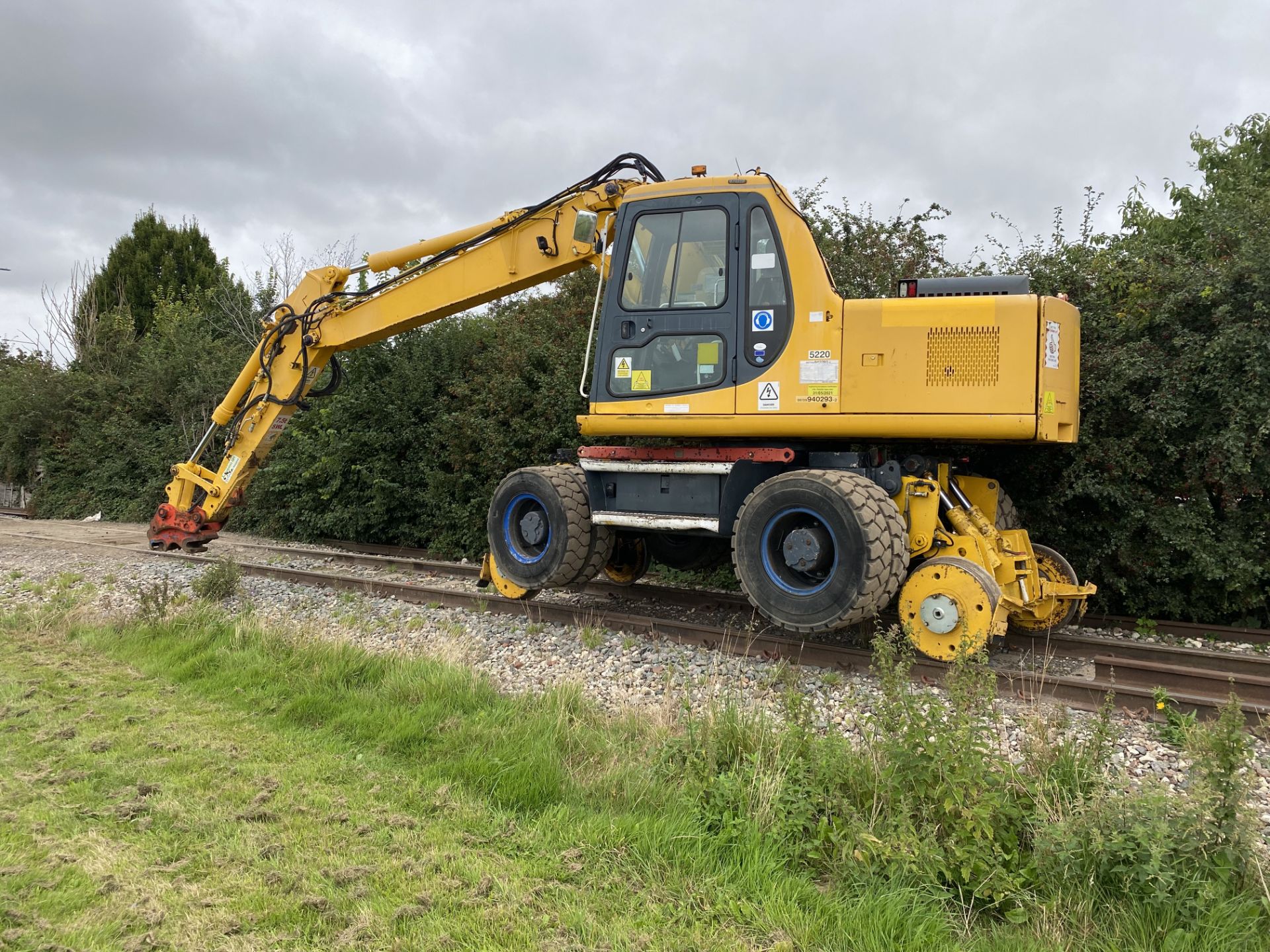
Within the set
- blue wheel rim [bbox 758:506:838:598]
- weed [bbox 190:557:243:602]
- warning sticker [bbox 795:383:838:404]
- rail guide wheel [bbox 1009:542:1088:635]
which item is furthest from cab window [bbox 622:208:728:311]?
weed [bbox 190:557:243:602]

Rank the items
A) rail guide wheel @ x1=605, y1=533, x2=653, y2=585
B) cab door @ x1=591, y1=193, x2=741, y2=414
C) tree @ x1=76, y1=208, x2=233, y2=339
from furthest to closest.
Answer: tree @ x1=76, y1=208, x2=233, y2=339, rail guide wheel @ x1=605, y1=533, x2=653, y2=585, cab door @ x1=591, y1=193, x2=741, y2=414

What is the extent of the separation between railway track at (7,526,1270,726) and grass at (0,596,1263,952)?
1.96 meters

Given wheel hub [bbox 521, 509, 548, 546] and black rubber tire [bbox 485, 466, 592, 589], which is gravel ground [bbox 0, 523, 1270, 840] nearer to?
black rubber tire [bbox 485, 466, 592, 589]

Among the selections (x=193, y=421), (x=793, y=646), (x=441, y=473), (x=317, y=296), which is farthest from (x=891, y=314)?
(x=193, y=421)

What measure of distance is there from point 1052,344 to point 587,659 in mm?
4118

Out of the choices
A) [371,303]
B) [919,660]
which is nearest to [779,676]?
[919,660]

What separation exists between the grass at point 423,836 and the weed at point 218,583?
3.11 meters

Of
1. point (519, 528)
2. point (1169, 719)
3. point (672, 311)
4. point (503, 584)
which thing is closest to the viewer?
point (1169, 719)

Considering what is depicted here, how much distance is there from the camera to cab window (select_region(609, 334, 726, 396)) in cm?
637

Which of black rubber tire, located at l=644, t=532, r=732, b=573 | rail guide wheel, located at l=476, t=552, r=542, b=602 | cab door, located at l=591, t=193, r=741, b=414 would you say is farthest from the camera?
black rubber tire, located at l=644, t=532, r=732, b=573

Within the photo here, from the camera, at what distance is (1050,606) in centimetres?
653

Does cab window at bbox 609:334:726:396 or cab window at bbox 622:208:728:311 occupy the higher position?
cab window at bbox 622:208:728:311

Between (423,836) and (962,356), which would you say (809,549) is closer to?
(962,356)

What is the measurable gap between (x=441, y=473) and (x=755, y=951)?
32.3 ft
